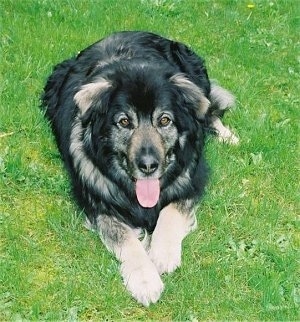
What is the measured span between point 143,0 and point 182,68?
114 inches

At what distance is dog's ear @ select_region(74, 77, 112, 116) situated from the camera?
4.93 meters

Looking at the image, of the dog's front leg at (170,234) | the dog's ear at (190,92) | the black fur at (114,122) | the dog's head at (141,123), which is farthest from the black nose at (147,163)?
the dog's ear at (190,92)

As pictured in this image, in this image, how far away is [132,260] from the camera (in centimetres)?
466

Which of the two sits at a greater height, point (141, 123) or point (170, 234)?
point (141, 123)

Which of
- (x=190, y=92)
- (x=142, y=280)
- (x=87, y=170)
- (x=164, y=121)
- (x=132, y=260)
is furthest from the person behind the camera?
(x=87, y=170)

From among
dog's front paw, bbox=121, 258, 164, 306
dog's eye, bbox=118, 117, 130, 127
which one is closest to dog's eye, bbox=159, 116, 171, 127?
dog's eye, bbox=118, 117, 130, 127

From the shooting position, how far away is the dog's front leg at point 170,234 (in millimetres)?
4754

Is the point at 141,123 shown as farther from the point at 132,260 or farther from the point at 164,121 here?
the point at 132,260

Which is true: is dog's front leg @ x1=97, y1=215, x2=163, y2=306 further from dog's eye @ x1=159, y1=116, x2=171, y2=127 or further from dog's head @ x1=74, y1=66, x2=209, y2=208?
dog's eye @ x1=159, y1=116, x2=171, y2=127

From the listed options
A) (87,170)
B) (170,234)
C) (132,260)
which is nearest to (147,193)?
(170,234)

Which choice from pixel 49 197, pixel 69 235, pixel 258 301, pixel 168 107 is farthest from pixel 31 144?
pixel 258 301

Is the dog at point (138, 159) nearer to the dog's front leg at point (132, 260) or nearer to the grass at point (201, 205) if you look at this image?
the dog's front leg at point (132, 260)

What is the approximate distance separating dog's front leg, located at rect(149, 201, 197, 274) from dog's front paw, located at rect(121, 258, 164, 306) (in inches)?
5.0

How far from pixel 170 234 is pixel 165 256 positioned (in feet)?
0.76
